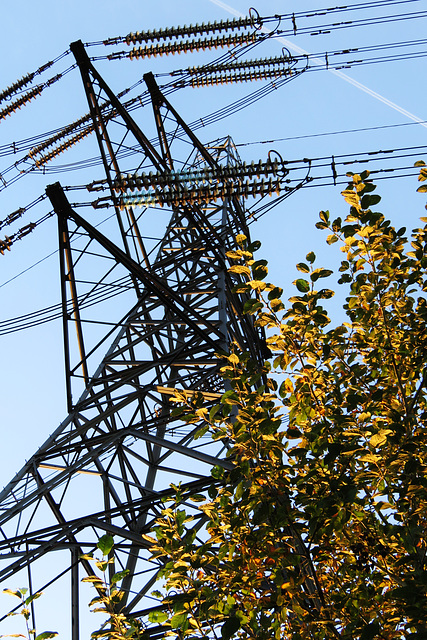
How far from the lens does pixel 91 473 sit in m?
7.84

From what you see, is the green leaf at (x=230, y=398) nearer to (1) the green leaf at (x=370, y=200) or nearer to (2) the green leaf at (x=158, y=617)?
(2) the green leaf at (x=158, y=617)

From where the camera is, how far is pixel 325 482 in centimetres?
364

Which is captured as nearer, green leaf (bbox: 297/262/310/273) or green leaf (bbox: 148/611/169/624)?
green leaf (bbox: 148/611/169/624)

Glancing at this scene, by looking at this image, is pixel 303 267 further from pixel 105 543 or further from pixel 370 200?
pixel 105 543

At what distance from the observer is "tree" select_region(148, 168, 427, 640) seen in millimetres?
3326

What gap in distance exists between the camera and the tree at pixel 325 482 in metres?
3.33

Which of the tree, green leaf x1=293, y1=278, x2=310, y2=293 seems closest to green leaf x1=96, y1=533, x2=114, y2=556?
the tree

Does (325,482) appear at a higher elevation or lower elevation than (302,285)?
lower

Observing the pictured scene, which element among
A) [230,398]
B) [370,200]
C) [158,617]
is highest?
[370,200]

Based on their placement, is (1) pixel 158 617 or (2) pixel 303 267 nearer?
(1) pixel 158 617

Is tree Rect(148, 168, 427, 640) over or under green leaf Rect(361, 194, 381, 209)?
under

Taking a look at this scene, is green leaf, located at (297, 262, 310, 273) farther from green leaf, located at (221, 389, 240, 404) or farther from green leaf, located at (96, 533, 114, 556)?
green leaf, located at (96, 533, 114, 556)

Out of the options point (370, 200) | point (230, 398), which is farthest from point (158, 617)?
point (370, 200)

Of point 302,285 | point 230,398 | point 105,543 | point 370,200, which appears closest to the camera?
point 105,543
